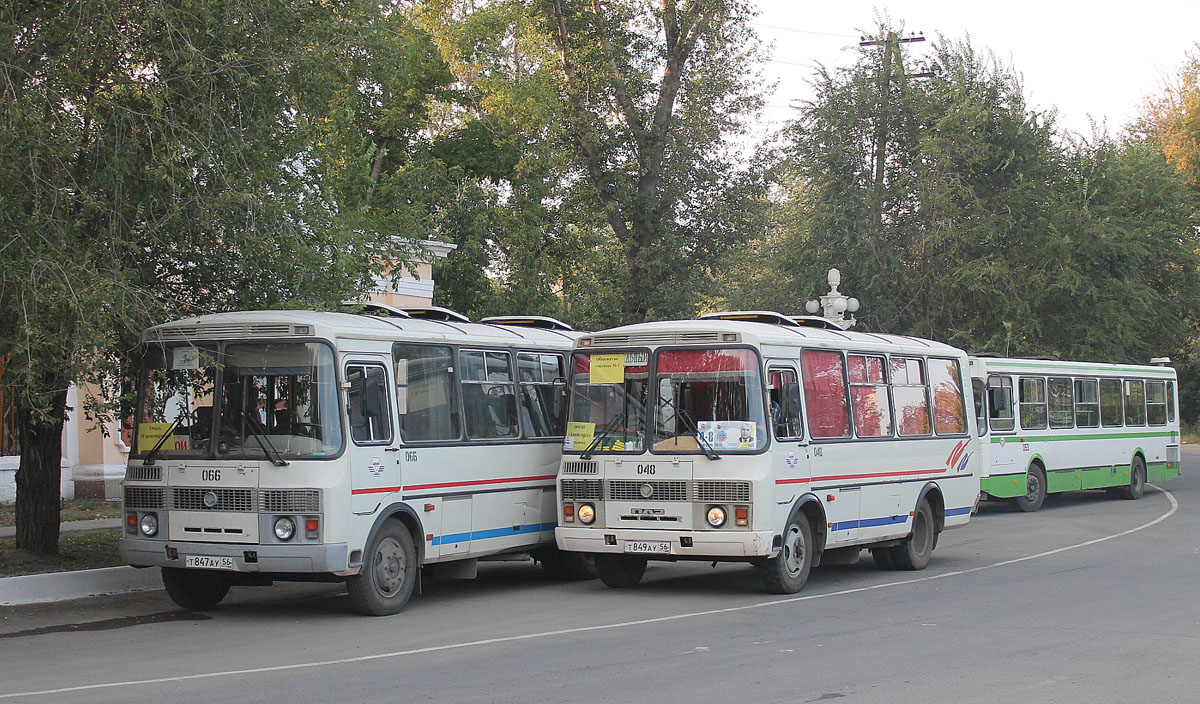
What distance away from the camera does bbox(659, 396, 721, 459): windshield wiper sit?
12945mm

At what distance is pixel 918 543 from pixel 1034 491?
11.2 meters

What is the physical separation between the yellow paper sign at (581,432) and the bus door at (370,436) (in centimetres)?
207

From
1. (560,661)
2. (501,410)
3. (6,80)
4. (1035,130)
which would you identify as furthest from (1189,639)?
(1035,130)

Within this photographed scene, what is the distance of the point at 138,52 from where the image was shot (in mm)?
12953

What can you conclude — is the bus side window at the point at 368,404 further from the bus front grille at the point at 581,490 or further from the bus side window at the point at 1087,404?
the bus side window at the point at 1087,404

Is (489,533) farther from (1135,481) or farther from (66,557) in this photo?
(1135,481)

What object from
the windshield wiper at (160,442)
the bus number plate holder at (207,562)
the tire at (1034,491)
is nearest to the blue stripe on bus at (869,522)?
the bus number plate holder at (207,562)

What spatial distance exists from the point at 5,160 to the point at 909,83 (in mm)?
33206

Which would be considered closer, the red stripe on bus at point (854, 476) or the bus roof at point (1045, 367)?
the red stripe on bus at point (854, 476)

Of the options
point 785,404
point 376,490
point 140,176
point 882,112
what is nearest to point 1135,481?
point 882,112

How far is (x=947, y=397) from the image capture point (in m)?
17.2

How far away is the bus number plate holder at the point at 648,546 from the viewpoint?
12992 millimetres

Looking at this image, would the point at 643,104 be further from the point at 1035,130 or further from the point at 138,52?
the point at 138,52

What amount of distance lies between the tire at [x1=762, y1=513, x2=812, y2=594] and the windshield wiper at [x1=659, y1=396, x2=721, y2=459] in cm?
115
